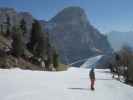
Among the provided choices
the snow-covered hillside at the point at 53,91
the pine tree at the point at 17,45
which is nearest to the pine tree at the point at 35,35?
the pine tree at the point at 17,45

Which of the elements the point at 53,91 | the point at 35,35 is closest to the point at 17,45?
the point at 35,35

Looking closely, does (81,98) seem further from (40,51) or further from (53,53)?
(53,53)

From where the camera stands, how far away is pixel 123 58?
251ft

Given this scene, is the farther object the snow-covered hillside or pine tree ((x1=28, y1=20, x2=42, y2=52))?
pine tree ((x1=28, y1=20, x2=42, y2=52))

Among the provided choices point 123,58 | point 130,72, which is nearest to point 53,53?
point 123,58

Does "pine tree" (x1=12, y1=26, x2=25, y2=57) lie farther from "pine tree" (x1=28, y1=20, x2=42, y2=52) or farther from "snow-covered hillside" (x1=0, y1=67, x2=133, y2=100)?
"snow-covered hillside" (x1=0, y1=67, x2=133, y2=100)

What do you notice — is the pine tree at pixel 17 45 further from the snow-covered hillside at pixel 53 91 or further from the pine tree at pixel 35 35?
the snow-covered hillside at pixel 53 91

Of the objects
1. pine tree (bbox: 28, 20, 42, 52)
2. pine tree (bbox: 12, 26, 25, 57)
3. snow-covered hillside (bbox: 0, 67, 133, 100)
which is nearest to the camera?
snow-covered hillside (bbox: 0, 67, 133, 100)

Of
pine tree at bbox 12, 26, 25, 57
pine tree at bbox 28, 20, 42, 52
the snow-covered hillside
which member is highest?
pine tree at bbox 28, 20, 42, 52

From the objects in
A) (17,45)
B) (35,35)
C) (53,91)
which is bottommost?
(53,91)

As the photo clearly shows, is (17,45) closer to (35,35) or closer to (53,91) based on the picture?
(35,35)

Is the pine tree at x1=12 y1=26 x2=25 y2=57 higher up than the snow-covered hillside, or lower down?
higher up

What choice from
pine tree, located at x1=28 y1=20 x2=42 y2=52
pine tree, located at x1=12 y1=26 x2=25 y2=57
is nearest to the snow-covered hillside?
pine tree, located at x1=12 y1=26 x2=25 y2=57

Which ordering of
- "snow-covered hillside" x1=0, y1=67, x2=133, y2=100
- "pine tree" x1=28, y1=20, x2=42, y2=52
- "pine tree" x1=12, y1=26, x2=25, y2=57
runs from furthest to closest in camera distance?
"pine tree" x1=28, y1=20, x2=42, y2=52 < "pine tree" x1=12, y1=26, x2=25, y2=57 < "snow-covered hillside" x1=0, y1=67, x2=133, y2=100
